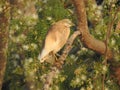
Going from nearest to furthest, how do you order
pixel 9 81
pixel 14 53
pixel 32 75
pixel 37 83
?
pixel 32 75
pixel 37 83
pixel 14 53
pixel 9 81

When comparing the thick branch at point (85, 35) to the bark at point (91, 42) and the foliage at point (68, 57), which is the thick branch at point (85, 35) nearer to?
the bark at point (91, 42)

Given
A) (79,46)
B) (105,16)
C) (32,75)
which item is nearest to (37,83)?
(32,75)

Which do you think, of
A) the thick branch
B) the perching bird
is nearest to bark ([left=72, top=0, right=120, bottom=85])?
the thick branch

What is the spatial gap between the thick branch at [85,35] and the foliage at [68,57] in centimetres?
17

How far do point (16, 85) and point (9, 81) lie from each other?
0.89 ft

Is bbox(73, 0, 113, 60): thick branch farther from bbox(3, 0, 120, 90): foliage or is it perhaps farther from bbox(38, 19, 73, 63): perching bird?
bbox(38, 19, 73, 63): perching bird

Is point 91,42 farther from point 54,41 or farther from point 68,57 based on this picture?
point 54,41

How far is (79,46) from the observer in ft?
24.0

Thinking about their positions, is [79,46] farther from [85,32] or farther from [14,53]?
[85,32]

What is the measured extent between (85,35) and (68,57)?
0.94 m

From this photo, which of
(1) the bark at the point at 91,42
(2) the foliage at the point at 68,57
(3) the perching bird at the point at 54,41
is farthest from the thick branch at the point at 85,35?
(3) the perching bird at the point at 54,41

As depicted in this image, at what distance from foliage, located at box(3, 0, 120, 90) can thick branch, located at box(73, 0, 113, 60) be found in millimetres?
167

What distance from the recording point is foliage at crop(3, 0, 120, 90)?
6.38m

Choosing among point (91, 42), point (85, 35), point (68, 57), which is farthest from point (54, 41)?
point (68, 57)
